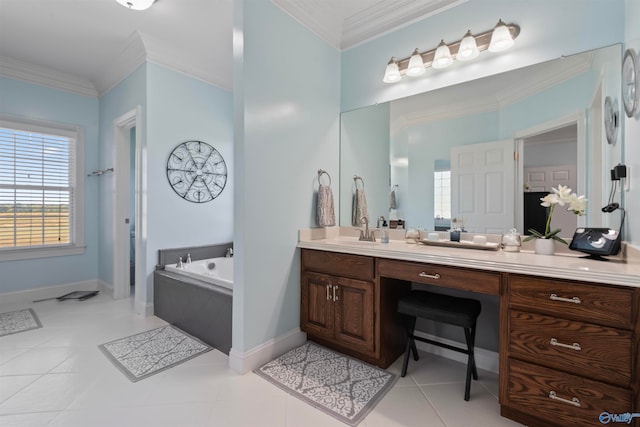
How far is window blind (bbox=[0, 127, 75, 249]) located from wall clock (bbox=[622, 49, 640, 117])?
537 cm

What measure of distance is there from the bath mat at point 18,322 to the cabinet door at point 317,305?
2.55m

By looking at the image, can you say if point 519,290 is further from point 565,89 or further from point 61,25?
point 61,25

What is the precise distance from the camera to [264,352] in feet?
6.95

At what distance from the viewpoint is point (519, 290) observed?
1436 millimetres

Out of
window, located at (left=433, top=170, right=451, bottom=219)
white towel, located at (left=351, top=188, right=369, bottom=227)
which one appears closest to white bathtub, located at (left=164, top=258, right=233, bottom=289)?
white towel, located at (left=351, top=188, right=369, bottom=227)

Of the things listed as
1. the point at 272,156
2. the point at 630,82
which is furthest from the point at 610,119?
the point at 272,156

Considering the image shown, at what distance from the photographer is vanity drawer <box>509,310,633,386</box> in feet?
3.94

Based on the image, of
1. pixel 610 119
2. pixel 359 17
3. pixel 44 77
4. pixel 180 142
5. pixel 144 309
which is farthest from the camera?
pixel 44 77

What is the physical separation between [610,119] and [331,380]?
2.24m

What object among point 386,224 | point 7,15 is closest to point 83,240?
point 7,15

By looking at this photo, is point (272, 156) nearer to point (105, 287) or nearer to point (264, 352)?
point (264, 352)

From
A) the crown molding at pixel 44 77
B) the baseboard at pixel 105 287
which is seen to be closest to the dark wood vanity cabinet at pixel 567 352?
the baseboard at pixel 105 287

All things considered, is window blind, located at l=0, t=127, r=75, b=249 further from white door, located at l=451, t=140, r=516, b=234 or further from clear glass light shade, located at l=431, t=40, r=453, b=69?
white door, located at l=451, t=140, r=516, b=234

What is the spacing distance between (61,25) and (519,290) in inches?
165
